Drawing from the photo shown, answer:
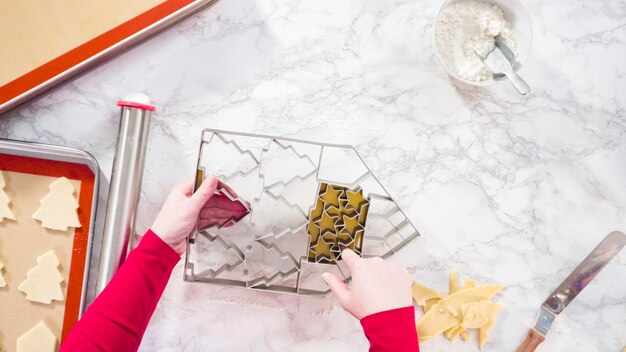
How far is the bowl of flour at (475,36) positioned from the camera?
0.80 metres

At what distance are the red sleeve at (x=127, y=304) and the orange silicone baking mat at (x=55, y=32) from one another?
0.99 feet

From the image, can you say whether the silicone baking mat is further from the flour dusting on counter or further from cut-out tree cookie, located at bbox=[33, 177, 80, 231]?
the flour dusting on counter

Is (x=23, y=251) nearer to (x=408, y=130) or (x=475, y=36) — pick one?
(x=408, y=130)

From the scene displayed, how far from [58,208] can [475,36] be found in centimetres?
73

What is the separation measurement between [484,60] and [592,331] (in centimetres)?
52

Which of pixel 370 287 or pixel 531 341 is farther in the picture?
pixel 531 341

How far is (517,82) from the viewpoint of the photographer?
2.54 ft

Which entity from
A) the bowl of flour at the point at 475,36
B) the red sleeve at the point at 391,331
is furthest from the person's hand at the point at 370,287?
the bowl of flour at the point at 475,36

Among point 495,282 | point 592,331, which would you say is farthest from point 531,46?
point 592,331

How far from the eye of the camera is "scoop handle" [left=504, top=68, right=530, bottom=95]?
77 centimetres

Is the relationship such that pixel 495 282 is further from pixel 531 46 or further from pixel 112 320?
pixel 112 320

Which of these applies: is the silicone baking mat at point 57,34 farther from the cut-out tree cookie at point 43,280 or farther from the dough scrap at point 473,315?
the dough scrap at point 473,315

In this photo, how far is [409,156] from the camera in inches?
33.4

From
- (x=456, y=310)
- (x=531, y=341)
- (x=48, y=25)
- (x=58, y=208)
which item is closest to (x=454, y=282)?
(x=456, y=310)
